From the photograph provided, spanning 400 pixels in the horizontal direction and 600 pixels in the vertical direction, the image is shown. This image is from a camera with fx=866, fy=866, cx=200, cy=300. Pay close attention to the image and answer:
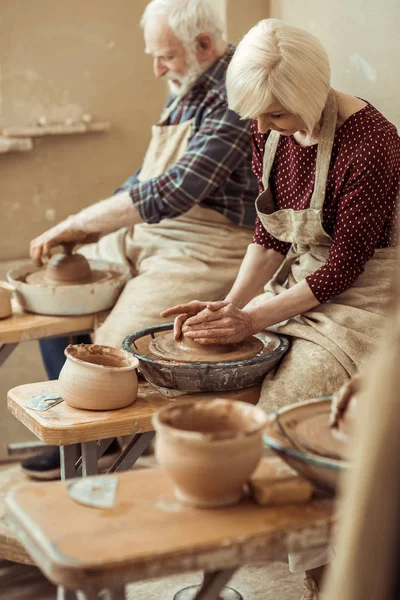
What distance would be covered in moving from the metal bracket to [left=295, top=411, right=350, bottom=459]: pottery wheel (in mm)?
924

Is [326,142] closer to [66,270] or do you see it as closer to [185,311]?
[185,311]

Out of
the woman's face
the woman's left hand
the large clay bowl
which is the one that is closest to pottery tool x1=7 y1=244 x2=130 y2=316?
the woman's left hand

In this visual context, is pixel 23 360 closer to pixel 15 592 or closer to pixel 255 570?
pixel 15 592

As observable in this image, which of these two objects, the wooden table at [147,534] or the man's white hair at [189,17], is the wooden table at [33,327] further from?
the wooden table at [147,534]

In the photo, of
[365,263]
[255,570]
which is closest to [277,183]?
[365,263]

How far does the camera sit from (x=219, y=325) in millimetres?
2510

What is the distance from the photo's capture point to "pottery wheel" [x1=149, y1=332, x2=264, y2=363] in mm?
2461

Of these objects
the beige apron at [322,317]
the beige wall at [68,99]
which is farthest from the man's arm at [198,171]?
the beige wall at [68,99]

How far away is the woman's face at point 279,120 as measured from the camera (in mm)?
2453

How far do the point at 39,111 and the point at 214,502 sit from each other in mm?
3402

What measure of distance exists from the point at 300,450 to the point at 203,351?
0.93 meters

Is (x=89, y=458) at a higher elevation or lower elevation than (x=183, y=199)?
lower

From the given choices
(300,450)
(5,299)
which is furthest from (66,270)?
(300,450)

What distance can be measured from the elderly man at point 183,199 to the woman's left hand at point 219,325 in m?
0.71
